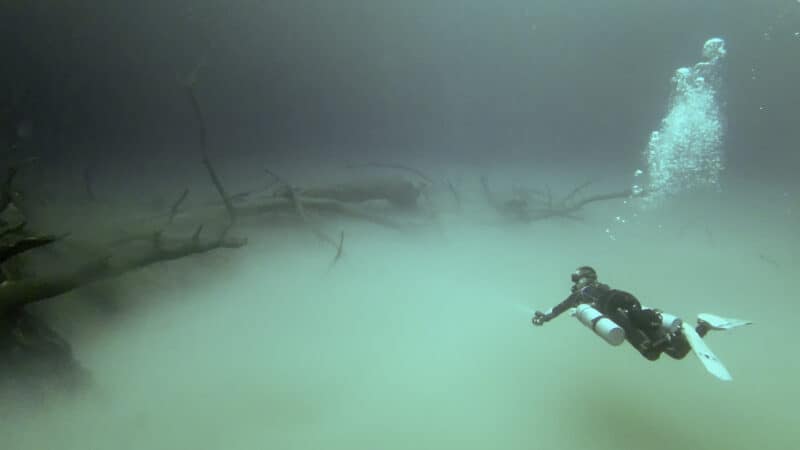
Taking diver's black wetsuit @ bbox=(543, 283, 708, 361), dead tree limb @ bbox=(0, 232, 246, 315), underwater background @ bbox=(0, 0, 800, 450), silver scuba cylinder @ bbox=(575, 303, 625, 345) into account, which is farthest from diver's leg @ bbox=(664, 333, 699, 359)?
dead tree limb @ bbox=(0, 232, 246, 315)

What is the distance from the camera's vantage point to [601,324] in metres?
3.51

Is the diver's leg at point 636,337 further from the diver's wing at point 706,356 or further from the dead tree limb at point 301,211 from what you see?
the dead tree limb at point 301,211

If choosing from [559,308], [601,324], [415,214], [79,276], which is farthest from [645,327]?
[415,214]

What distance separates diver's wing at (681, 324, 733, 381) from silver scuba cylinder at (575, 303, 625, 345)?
0.59 meters

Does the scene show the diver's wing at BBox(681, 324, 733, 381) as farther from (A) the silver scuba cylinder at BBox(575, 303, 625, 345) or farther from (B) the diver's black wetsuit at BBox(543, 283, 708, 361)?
(A) the silver scuba cylinder at BBox(575, 303, 625, 345)

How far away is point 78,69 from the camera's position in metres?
16.4

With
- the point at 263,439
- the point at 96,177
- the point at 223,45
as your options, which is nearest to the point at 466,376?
the point at 263,439

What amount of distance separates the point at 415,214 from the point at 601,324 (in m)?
6.09

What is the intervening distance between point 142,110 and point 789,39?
91.2 ft

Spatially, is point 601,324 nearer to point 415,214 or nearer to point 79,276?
point 79,276

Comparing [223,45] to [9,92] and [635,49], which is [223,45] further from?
[635,49]

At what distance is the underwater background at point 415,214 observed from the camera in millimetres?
3818

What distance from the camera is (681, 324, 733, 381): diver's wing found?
10.7ft

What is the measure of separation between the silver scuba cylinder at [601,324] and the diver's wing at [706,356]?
59cm
